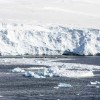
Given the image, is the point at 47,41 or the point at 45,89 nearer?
the point at 45,89

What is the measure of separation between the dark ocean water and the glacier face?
Result: 49.5 meters

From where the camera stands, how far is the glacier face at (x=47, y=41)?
11200 cm

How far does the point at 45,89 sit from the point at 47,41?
65.2 meters

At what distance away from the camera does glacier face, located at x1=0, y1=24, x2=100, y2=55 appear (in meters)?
112

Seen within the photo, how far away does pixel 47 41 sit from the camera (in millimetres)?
114812

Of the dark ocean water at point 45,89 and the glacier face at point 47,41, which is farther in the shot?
the glacier face at point 47,41

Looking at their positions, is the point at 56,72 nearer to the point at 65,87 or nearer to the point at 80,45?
the point at 65,87

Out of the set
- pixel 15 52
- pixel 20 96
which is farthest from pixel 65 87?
pixel 15 52

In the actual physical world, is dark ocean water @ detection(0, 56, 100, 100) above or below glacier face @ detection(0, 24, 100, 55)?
above

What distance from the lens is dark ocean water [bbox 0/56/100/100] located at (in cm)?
4475

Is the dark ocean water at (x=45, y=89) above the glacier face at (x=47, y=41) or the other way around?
above

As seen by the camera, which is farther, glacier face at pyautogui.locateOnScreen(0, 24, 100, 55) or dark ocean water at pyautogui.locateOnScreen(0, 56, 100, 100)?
glacier face at pyautogui.locateOnScreen(0, 24, 100, 55)

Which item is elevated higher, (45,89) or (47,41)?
(45,89)

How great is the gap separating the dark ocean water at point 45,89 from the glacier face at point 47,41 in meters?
49.5
